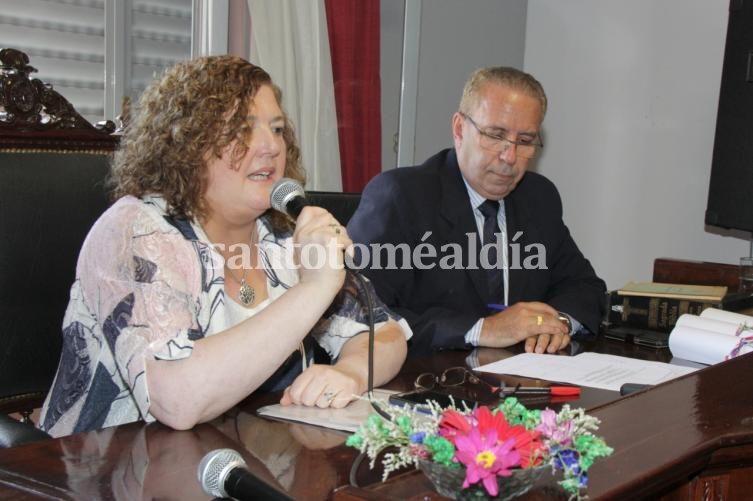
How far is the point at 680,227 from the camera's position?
385 centimetres

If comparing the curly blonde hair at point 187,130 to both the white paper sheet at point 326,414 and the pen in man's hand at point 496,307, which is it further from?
the pen in man's hand at point 496,307

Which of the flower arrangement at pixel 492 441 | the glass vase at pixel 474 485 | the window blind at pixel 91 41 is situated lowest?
the glass vase at pixel 474 485

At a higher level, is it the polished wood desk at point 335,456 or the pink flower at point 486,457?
the pink flower at point 486,457

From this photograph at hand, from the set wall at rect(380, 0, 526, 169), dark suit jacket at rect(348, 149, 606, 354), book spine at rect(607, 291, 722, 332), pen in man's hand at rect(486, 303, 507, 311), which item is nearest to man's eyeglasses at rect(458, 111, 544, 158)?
dark suit jacket at rect(348, 149, 606, 354)

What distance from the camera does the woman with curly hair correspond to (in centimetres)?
137

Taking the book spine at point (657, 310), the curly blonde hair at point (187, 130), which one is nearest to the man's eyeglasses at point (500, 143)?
the book spine at point (657, 310)

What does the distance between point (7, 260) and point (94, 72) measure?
4.73 feet

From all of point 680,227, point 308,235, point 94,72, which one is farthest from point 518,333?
point 680,227

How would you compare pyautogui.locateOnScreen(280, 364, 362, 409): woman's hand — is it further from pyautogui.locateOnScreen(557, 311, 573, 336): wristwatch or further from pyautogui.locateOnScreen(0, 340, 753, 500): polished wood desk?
pyautogui.locateOnScreen(557, 311, 573, 336): wristwatch

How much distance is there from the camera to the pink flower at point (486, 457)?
0.77 meters

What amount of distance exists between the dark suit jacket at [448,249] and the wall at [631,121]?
4.99 ft

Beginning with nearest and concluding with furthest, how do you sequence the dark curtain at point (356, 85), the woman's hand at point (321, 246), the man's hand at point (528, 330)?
the woman's hand at point (321, 246), the man's hand at point (528, 330), the dark curtain at point (356, 85)

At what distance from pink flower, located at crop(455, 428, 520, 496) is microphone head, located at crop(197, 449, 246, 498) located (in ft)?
0.75

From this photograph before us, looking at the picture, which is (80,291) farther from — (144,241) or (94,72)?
(94,72)
